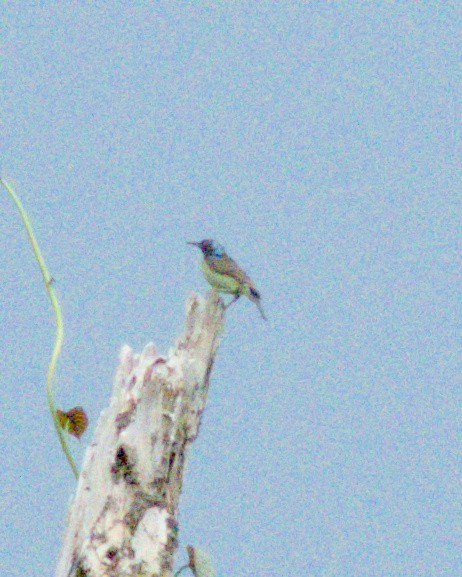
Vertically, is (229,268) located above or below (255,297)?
above

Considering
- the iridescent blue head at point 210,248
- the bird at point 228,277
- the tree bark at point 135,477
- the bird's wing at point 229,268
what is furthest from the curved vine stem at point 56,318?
the iridescent blue head at point 210,248

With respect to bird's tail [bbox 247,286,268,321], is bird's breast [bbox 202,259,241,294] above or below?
above

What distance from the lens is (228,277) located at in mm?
6637

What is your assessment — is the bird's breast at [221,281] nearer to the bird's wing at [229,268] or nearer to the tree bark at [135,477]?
the bird's wing at [229,268]

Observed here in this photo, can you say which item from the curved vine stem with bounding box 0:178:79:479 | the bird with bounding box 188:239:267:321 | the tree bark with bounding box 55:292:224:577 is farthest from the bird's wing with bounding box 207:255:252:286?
the tree bark with bounding box 55:292:224:577

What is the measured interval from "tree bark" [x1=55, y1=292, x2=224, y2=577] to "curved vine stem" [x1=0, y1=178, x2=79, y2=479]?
28cm

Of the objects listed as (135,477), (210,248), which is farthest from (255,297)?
(135,477)

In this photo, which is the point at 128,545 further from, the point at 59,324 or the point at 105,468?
the point at 59,324

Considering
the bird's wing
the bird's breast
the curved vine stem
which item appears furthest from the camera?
the bird's wing

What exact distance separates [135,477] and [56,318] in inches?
39.5

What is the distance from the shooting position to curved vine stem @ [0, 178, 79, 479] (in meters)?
5.63

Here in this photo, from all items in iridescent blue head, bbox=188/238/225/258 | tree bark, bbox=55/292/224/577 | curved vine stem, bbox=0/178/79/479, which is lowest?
tree bark, bbox=55/292/224/577

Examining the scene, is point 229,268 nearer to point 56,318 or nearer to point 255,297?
point 255,297

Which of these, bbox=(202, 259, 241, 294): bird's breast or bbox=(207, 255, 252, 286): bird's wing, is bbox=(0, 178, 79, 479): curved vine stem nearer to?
bbox=(202, 259, 241, 294): bird's breast
